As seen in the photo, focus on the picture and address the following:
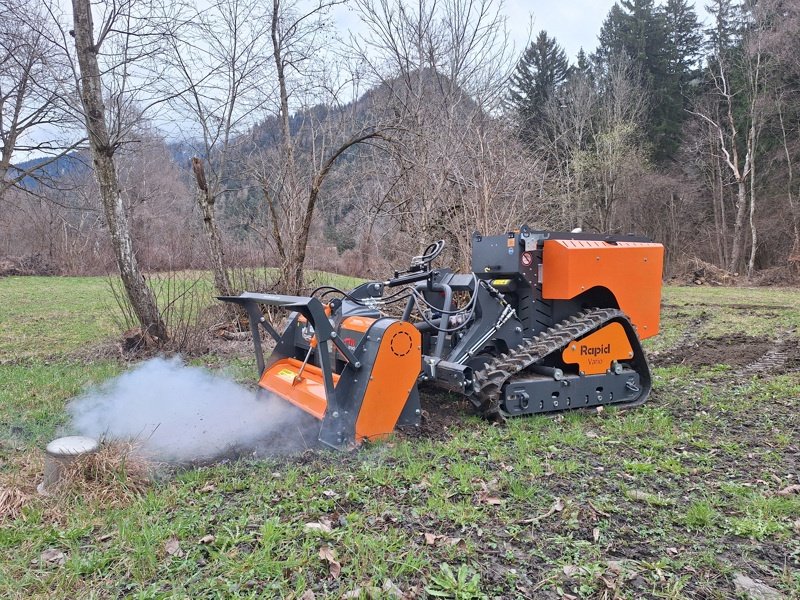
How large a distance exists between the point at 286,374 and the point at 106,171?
5000mm

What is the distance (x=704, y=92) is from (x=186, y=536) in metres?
35.0

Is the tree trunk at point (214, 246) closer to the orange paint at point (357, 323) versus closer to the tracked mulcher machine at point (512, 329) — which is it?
the tracked mulcher machine at point (512, 329)

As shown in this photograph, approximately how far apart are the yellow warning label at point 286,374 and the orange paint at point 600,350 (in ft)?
7.86

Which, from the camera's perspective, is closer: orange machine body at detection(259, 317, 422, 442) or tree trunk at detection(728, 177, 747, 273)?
orange machine body at detection(259, 317, 422, 442)

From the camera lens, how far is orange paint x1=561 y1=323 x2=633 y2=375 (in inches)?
199

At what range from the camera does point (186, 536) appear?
2.87 metres

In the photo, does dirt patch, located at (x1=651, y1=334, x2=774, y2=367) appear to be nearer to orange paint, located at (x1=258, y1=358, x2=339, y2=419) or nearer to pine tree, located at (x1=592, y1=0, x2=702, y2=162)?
orange paint, located at (x1=258, y1=358, x2=339, y2=419)

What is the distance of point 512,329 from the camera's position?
5.19m

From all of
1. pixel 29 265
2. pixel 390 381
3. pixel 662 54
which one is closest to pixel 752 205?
pixel 662 54

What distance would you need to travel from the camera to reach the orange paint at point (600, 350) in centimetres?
507

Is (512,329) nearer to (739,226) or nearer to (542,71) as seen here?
(739,226)

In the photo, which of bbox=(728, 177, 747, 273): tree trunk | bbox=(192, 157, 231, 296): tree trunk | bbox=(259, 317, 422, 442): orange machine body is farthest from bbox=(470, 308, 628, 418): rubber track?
bbox=(728, 177, 747, 273): tree trunk

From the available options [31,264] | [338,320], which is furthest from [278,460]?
[31,264]

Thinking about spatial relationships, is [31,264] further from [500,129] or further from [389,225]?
[500,129]
